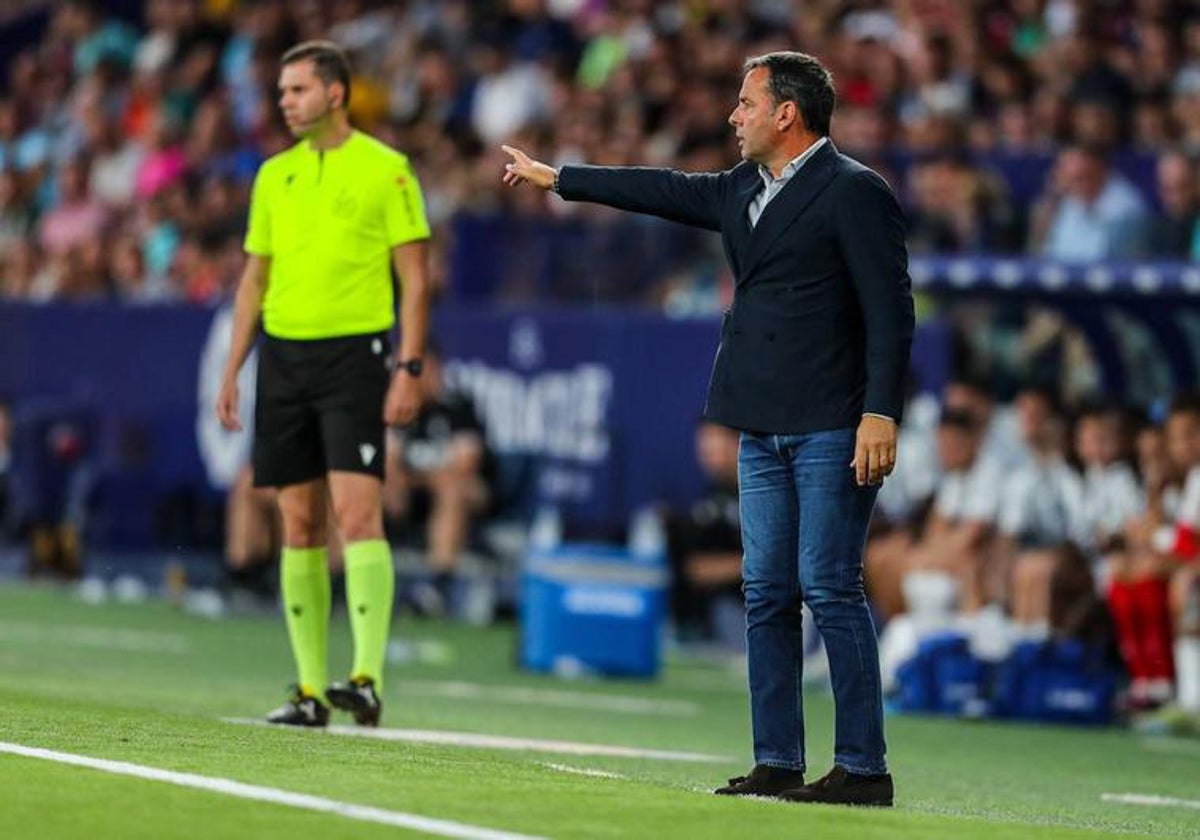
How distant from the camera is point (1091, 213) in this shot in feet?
59.6

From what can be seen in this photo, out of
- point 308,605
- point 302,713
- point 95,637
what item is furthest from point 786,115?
point 95,637

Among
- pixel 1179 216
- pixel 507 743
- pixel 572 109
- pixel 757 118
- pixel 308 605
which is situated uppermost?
pixel 572 109

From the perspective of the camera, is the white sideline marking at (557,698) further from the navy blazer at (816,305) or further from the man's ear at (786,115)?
the man's ear at (786,115)

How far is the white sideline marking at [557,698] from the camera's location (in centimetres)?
1530

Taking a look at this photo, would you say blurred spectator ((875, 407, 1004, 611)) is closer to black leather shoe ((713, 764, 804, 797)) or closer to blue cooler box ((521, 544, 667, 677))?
blue cooler box ((521, 544, 667, 677))

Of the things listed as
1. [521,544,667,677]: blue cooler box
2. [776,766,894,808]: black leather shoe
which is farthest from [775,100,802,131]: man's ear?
[521,544,667,677]: blue cooler box

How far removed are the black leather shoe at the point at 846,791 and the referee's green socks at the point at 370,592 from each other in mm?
3100

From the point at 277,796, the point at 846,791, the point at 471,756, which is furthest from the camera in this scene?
the point at 471,756

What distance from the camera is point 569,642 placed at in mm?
17906

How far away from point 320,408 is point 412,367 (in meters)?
0.39

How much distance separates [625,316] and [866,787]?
1183 centimetres

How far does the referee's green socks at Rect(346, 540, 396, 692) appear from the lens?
11.8 meters

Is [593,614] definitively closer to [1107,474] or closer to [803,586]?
[1107,474]

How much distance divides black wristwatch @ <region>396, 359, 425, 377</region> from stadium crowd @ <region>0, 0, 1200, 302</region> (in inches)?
270
